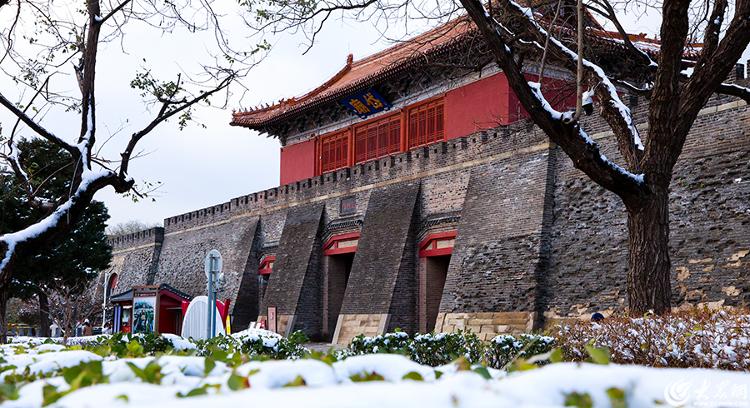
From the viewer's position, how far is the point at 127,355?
315 centimetres

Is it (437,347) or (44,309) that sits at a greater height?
(44,309)

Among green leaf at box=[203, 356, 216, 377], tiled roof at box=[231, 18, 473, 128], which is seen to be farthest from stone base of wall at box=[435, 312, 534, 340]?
green leaf at box=[203, 356, 216, 377]

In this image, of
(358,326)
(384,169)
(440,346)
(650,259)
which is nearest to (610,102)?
(650,259)

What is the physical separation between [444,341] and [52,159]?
613 inches

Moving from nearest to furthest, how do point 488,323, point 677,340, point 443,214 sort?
point 677,340 < point 488,323 < point 443,214

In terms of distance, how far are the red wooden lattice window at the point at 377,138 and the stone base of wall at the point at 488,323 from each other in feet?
21.1

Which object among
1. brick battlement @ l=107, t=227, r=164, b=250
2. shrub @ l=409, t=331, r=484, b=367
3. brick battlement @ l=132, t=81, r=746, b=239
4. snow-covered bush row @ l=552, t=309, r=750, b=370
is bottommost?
shrub @ l=409, t=331, r=484, b=367

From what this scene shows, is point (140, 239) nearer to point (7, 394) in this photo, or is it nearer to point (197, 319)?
point (197, 319)

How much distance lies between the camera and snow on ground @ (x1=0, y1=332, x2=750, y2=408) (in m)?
1.48

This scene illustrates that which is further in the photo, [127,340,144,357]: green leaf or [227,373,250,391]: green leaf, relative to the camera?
[127,340,144,357]: green leaf

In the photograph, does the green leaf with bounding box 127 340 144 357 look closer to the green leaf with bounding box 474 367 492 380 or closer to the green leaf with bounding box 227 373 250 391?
the green leaf with bounding box 227 373 250 391

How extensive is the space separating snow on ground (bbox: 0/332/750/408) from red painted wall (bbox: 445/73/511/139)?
1495 cm

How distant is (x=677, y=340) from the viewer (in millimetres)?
6082

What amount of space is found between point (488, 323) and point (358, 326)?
4.32m
